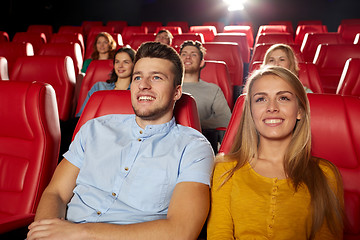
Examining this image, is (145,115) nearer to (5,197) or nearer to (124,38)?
(5,197)

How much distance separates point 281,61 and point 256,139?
1441mm

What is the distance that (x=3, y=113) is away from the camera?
143 cm

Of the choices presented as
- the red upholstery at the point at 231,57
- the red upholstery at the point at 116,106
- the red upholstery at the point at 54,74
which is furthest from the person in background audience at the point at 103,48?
the red upholstery at the point at 116,106

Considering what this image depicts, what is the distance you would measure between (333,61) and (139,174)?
2.91 meters

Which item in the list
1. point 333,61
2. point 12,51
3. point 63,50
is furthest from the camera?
point 63,50

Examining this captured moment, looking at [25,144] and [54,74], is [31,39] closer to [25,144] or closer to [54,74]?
[54,74]

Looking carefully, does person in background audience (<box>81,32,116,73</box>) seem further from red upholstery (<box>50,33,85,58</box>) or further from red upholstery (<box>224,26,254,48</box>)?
red upholstery (<box>224,26,254,48</box>)

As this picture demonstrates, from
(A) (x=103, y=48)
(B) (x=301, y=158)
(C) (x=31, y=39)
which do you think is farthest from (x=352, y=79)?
(C) (x=31, y=39)

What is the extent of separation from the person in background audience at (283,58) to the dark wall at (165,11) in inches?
276

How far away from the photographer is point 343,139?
4.13ft

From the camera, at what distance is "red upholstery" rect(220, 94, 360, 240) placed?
4.05 ft

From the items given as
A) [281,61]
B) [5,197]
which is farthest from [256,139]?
[281,61]

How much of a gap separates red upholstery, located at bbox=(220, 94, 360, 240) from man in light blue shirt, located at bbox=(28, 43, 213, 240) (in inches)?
15.7

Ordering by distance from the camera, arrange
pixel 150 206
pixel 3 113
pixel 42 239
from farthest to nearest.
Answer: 1. pixel 3 113
2. pixel 150 206
3. pixel 42 239
